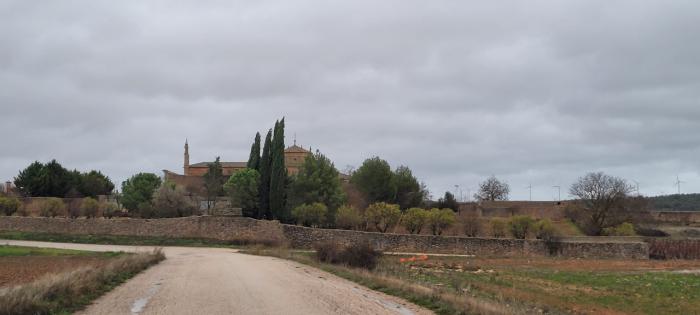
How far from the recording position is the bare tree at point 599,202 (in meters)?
76.7

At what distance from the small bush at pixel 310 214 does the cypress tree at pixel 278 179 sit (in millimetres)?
1260

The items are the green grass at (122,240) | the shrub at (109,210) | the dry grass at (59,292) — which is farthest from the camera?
the shrub at (109,210)

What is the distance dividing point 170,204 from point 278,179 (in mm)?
14971

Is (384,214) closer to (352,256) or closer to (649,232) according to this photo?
(352,256)

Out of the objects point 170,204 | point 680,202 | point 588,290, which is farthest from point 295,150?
point 680,202

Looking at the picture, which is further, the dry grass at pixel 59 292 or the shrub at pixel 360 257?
the shrub at pixel 360 257

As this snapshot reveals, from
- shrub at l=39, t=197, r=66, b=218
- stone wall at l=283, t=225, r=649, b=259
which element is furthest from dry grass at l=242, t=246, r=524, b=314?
shrub at l=39, t=197, r=66, b=218

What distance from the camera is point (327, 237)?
54500 mm

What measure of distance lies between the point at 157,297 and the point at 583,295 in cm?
1636

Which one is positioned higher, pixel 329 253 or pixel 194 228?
pixel 194 228

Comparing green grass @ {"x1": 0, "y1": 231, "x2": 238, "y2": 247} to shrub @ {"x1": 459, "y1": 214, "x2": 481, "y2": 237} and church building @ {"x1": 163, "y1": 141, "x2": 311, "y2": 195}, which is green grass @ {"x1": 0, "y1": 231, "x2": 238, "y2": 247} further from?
church building @ {"x1": 163, "y1": 141, "x2": 311, "y2": 195}

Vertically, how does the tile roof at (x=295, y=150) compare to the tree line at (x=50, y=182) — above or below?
above

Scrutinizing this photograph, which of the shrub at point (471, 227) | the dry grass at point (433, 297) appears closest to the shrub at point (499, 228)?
the shrub at point (471, 227)

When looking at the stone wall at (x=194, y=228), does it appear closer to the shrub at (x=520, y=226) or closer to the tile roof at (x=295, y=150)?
the shrub at (x=520, y=226)
